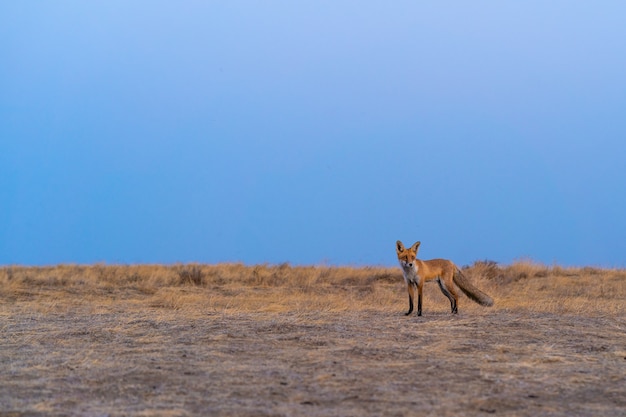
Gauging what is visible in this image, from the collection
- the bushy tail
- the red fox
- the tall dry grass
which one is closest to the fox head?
the red fox

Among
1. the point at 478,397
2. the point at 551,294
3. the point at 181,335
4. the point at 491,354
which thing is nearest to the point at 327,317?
the point at 181,335

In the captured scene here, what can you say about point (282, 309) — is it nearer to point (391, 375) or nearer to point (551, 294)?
point (391, 375)

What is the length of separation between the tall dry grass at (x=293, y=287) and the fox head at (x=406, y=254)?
67.9 inches

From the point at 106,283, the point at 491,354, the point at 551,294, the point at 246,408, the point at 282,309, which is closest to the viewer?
the point at 246,408

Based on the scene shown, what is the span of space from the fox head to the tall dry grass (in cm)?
172

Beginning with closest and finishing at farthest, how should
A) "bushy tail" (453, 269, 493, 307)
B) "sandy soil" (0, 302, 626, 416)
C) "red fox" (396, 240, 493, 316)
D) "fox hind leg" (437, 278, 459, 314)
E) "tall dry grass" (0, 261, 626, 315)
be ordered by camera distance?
"sandy soil" (0, 302, 626, 416) → "red fox" (396, 240, 493, 316) → "fox hind leg" (437, 278, 459, 314) → "bushy tail" (453, 269, 493, 307) → "tall dry grass" (0, 261, 626, 315)

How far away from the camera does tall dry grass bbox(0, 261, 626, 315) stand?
15266 millimetres

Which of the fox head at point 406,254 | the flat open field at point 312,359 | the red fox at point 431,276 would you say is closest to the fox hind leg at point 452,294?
the red fox at point 431,276

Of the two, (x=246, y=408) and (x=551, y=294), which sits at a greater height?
Result: (x=551, y=294)

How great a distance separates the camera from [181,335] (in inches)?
400

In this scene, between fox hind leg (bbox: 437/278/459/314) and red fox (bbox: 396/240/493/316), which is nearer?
red fox (bbox: 396/240/493/316)

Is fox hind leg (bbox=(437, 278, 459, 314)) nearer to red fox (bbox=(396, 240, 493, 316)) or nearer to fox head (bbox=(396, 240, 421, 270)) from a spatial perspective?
red fox (bbox=(396, 240, 493, 316))

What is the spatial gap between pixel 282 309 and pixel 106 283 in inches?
348

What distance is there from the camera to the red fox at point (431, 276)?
1209cm
